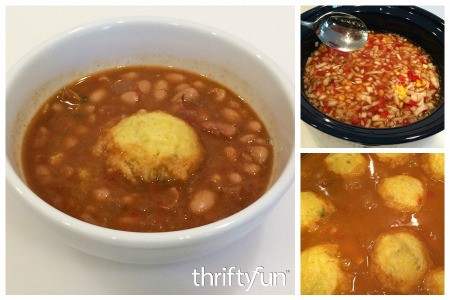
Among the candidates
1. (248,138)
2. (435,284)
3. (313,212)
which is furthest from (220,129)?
(435,284)

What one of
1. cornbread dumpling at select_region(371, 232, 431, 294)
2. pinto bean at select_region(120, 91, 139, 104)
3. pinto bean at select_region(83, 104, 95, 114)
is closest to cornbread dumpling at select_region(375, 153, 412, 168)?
cornbread dumpling at select_region(371, 232, 431, 294)

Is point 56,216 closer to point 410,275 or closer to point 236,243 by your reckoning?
point 236,243

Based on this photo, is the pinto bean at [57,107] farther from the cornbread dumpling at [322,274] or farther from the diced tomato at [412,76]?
the diced tomato at [412,76]

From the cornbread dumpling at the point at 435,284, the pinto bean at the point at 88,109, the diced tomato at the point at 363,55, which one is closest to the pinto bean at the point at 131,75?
the pinto bean at the point at 88,109

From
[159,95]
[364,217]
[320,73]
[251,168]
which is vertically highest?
[320,73]

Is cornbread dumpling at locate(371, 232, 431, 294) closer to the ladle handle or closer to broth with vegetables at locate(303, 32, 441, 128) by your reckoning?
broth with vegetables at locate(303, 32, 441, 128)

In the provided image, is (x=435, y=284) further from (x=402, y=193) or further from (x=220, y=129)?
(x=220, y=129)

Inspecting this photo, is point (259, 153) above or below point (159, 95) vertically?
below
